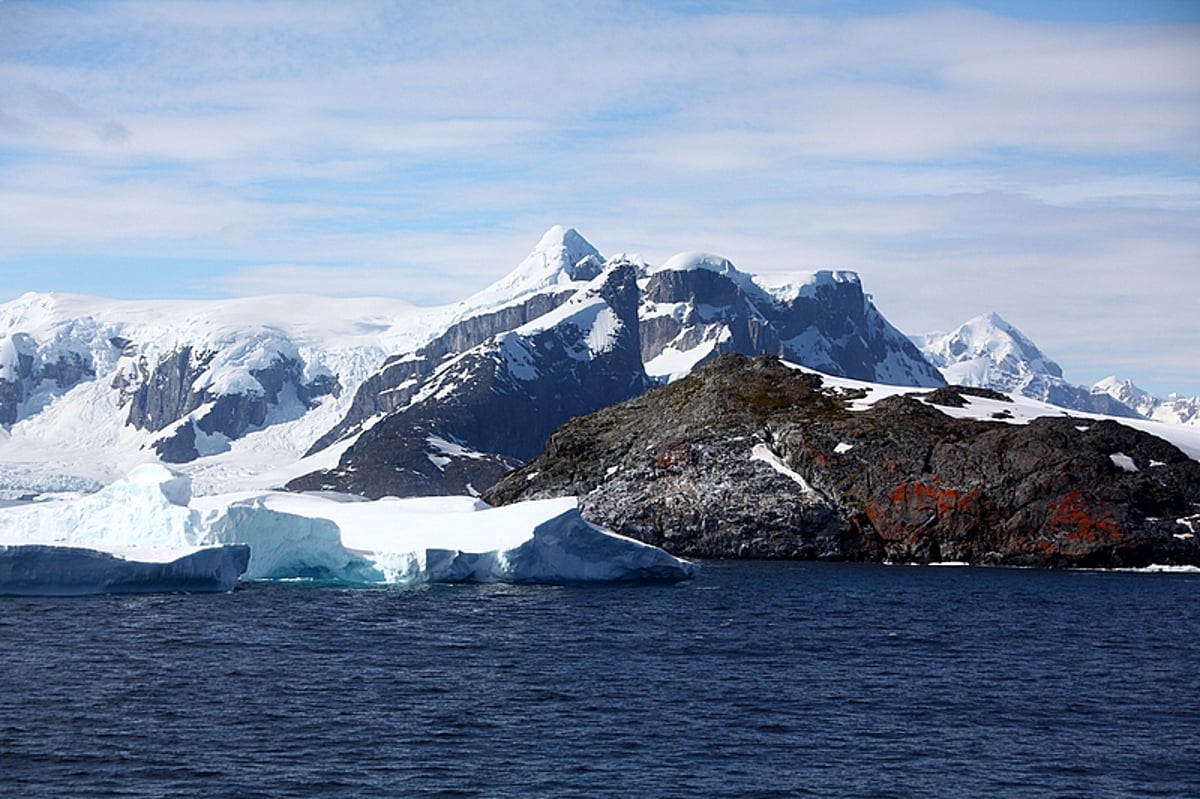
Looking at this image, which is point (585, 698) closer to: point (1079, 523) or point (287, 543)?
point (287, 543)

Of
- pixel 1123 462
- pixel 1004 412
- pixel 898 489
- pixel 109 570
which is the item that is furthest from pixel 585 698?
pixel 1004 412

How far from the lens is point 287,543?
10838 centimetres

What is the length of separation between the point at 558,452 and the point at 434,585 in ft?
235

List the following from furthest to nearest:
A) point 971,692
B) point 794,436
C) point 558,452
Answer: point 558,452
point 794,436
point 971,692

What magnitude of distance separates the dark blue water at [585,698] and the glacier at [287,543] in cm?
382

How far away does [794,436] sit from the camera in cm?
15950

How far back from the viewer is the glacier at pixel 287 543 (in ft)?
315

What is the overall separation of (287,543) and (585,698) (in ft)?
169

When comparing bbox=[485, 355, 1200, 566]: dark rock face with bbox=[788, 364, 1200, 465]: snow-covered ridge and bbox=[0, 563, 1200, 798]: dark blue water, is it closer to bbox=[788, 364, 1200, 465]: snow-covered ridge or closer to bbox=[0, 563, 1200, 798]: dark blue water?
bbox=[788, 364, 1200, 465]: snow-covered ridge

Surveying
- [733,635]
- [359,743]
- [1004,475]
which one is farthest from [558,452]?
[359,743]

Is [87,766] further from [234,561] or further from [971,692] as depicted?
[234,561]

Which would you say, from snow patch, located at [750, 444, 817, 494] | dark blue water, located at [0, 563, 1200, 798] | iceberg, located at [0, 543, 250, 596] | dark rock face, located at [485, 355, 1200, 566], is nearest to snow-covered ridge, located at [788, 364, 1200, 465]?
dark rock face, located at [485, 355, 1200, 566]

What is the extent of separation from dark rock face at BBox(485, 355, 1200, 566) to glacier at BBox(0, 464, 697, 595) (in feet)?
120

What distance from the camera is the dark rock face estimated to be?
468ft
